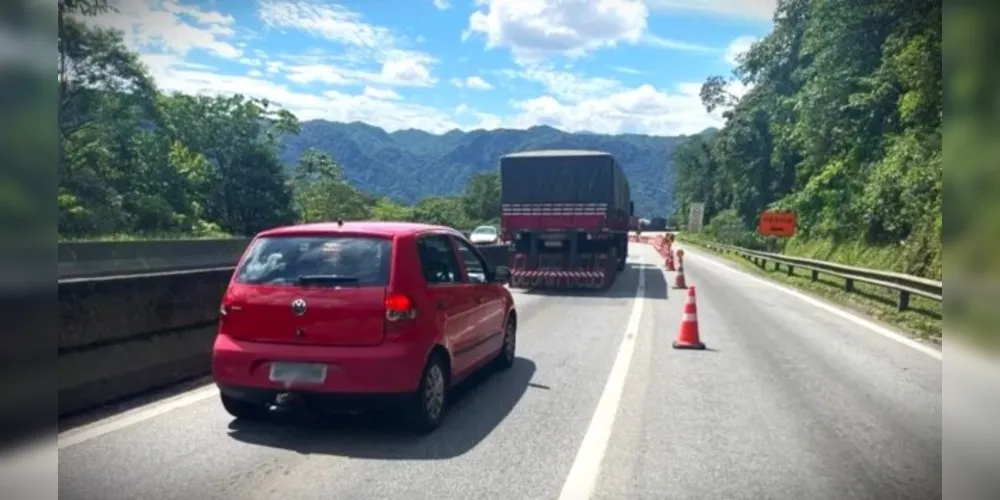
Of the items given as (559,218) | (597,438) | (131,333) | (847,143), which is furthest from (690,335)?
(847,143)

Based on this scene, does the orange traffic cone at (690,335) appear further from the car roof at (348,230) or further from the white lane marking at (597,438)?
the car roof at (348,230)

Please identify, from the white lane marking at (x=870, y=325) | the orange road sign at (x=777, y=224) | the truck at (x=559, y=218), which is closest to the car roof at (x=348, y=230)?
the white lane marking at (x=870, y=325)

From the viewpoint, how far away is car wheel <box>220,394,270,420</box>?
21.5 feet

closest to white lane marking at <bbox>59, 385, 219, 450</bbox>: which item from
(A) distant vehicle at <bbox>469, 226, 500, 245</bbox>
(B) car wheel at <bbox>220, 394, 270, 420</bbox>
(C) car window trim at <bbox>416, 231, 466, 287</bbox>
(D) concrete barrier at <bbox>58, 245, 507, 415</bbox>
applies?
(D) concrete barrier at <bbox>58, 245, 507, 415</bbox>

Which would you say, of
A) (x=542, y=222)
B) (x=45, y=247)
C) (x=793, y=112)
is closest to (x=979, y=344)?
(x=45, y=247)

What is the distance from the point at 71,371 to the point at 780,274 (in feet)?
87.1

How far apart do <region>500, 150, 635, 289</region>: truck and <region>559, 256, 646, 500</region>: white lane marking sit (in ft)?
32.7

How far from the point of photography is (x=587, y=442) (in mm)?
6160

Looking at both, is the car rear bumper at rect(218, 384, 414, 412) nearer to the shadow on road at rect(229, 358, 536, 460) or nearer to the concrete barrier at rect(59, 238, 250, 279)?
the shadow on road at rect(229, 358, 536, 460)

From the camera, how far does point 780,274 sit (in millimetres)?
29609

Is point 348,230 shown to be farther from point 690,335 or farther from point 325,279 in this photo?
point 690,335

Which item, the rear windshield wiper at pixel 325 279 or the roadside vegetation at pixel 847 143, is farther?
the roadside vegetation at pixel 847 143

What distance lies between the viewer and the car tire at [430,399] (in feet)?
20.5

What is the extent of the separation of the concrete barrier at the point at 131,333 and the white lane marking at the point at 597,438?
157 inches
